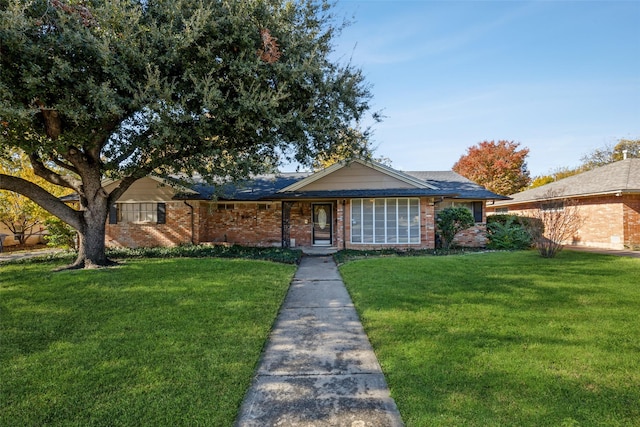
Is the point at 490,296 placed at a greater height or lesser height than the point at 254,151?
lesser

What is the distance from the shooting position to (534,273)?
827 cm

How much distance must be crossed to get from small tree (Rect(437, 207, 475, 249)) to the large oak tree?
19.9ft

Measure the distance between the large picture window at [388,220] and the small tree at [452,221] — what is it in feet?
3.42

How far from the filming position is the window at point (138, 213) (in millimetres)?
15273

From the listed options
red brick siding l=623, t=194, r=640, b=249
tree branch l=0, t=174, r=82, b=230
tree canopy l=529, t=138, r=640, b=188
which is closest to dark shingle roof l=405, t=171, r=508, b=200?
red brick siding l=623, t=194, r=640, b=249

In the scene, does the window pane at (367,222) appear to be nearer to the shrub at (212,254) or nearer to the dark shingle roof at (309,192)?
the dark shingle roof at (309,192)

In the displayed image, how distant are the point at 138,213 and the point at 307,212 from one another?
8034mm

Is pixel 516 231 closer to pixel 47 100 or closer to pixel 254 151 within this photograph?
pixel 254 151

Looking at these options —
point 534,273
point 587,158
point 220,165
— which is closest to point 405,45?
point 220,165

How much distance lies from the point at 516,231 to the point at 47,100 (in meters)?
17.1

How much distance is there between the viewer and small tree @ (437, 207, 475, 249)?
1363cm

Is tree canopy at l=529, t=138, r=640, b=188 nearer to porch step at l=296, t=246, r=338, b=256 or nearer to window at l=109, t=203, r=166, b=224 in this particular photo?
porch step at l=296, t=246, r=338, b=256

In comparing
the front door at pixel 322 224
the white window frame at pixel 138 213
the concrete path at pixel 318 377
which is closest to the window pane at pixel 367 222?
the front door at pixel 322 224

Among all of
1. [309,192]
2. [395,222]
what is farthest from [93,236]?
[395,222]
